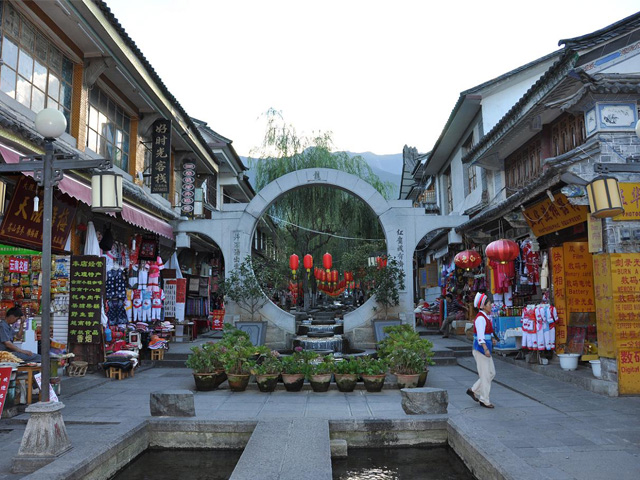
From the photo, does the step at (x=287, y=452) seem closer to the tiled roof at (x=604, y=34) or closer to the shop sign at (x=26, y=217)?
the shop sign at (x=26, y=217)

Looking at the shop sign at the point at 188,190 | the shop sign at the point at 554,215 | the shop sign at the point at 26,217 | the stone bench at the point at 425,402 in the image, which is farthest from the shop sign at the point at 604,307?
the shop sign at the point at 188,190

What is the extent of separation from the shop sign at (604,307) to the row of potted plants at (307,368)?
303cm

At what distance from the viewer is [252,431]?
6711 mm

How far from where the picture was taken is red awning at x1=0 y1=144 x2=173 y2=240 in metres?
7.25

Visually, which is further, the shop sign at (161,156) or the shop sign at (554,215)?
the shop sign at (161,156)

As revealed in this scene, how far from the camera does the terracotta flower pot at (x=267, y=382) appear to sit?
9234 millimetres

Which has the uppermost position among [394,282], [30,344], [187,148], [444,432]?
[187,148]

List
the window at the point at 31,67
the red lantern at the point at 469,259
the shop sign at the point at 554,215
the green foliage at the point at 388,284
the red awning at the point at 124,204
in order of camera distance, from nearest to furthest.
→ 1. the red awning at the point at 124,204
2. the window at the point at 31,67
3. the shop sign at the point at 554,215
4. the green foliage at the point at 388,284
5. the red lantern at the point at 469,259

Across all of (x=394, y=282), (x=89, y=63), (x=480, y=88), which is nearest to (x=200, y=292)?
(x=394, y=282)

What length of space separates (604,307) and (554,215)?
256 centimetres

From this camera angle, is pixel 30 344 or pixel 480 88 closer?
pixel 30 344

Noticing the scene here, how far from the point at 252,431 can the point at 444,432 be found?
262cm

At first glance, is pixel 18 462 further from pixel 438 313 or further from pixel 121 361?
pixel 438 313

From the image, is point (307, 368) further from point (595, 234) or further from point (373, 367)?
point (595, 234)
